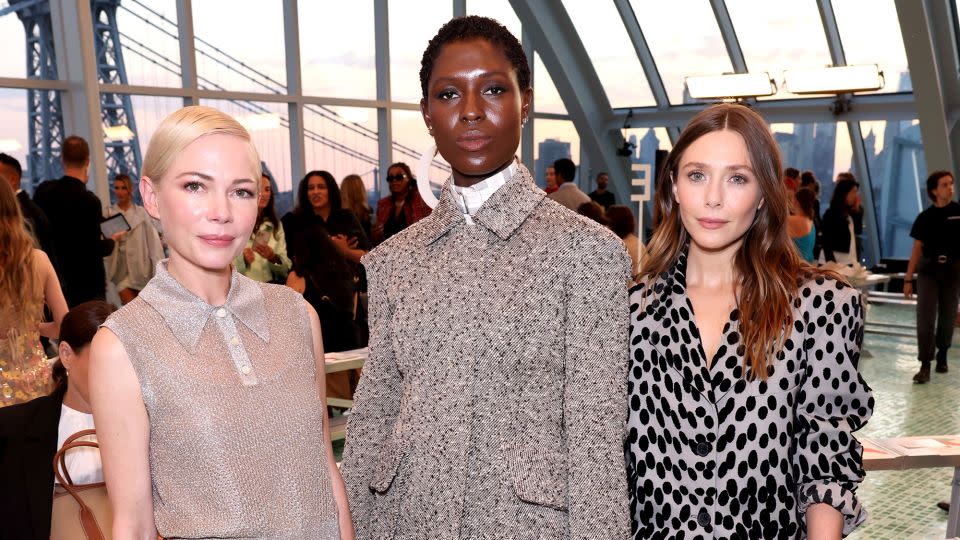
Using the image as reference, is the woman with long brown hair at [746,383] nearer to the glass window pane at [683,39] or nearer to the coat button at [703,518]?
the coat button at [703,518]

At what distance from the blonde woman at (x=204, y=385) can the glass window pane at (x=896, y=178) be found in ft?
36.6

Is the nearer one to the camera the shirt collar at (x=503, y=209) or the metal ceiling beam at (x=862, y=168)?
the shirt collar at (x=503, y=209)

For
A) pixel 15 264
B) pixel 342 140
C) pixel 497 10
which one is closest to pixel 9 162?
pixel 15 264

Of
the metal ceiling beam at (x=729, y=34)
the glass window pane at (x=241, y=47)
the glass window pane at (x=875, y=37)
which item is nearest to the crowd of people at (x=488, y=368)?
the glass window pane at (x=241, y=47)

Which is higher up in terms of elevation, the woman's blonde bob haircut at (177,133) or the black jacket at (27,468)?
the woman's blonde bob haircut at (177,133)

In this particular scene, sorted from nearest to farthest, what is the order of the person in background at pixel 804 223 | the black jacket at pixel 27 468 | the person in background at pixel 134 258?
the black jacket at pixel 27 468 < the person in background at pixel 134 258 < the person in background at pixel 804 223

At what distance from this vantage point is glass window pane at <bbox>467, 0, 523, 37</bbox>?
1207 cm

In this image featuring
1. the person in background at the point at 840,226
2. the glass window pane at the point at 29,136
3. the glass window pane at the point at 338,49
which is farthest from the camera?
the glass window pane at the point at 338,49

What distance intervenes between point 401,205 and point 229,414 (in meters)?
5.05

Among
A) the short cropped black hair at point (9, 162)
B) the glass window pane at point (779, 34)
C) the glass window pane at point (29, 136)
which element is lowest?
the short cropped black hair at point (9, 162)

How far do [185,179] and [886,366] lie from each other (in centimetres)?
747

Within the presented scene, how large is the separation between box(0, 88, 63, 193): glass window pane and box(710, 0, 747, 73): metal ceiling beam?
798 centimetres

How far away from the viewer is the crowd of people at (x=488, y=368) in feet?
4.28

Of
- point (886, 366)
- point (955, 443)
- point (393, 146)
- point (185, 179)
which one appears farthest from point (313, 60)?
point (185, 179)
